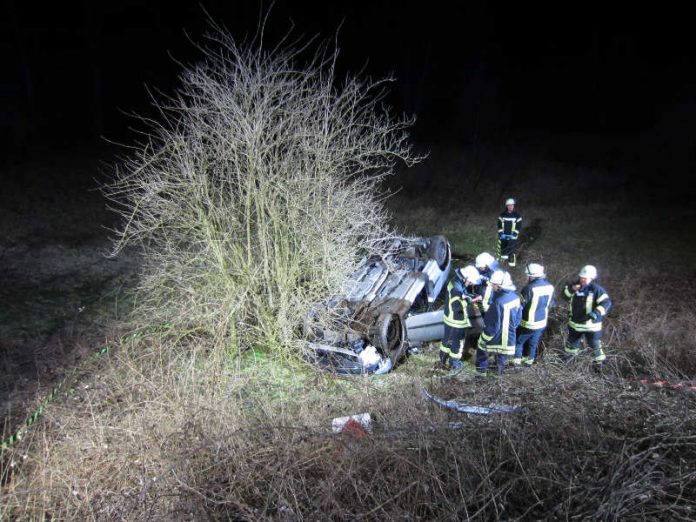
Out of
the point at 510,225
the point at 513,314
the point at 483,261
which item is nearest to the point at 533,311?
the point at 513,314

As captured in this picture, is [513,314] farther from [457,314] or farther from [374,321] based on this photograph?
[374,321]

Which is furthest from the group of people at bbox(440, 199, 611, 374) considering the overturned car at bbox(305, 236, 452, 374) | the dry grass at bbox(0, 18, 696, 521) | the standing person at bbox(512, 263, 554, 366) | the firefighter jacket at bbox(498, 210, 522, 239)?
the firefighter jacket at bbox(498, 210, 522, 239)

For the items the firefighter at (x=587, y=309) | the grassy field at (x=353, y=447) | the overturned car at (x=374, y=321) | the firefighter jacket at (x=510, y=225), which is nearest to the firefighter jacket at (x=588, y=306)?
the firefighter at (x=587, y=309)

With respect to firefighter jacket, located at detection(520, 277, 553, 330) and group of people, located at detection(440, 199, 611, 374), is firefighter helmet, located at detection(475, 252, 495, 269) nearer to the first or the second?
group of people, located at detection(440, 199, 611, 374)

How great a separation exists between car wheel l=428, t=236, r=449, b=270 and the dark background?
43.7 feet

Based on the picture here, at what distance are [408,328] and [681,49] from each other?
27.3 meters

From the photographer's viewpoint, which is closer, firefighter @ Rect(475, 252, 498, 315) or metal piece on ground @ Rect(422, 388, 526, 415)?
metal piece on ground @ Rect(422, 388, 526, 415)

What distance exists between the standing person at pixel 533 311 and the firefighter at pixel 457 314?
0.70m

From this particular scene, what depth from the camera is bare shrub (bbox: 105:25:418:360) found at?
688 centimetres

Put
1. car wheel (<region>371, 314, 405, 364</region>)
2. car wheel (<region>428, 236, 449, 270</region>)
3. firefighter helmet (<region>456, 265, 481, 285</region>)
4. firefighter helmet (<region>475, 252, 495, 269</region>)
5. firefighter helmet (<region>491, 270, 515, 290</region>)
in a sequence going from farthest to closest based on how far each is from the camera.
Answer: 1. car wheel (<region>428, 236, 449, 270</region>)
2. firefighter helmet (<region>475, 252, 495, 269</region>)
3. firefighter helmet (<region>456, 265, 481, 285</region>)
4. car wheel (<region>371, 314, 405, 364</region>)
5. firefighter helmet (<region>491, 270, 515, 290</region>)

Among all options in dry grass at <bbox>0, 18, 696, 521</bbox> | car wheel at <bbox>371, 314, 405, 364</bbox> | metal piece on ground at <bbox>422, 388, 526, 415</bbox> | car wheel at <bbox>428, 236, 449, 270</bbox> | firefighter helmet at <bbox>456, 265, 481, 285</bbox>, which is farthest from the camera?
car wheel at <bbox>428, 236, 449, 270</bbox>

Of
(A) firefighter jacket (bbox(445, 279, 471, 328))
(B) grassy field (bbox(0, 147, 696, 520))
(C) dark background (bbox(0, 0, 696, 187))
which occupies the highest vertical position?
(C) dark background (bbox(0, 0, 696, 187))

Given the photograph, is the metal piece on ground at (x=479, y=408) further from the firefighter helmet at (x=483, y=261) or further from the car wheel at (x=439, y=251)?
the car wheel at (x=439, y=251)

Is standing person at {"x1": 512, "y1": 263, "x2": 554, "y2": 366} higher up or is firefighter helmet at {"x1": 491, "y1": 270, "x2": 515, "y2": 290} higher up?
firefighter helmet at {"x1": 491, "y1": 270, "x2": 515, "y2": 290}
